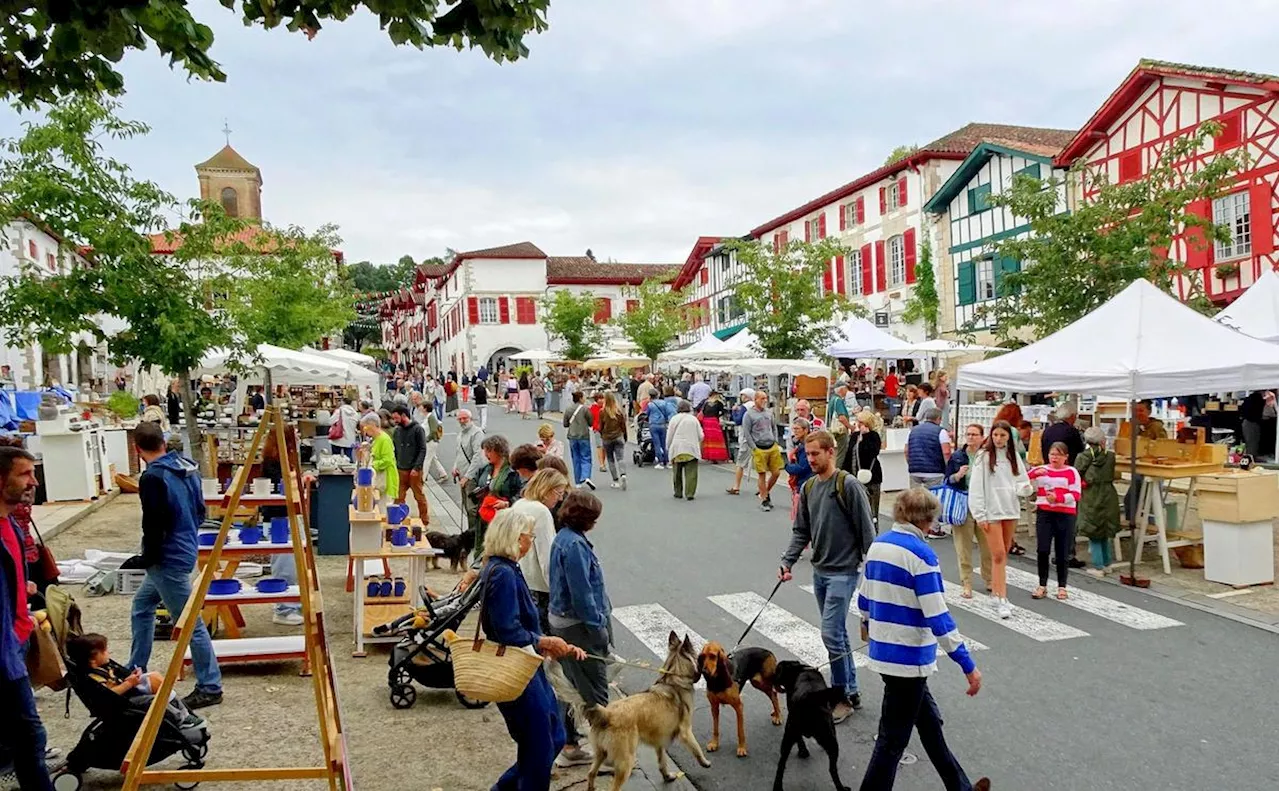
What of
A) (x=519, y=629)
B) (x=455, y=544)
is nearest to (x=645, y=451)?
(x=455, y=544)

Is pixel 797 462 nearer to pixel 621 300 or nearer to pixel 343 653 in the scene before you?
pixel 343 653

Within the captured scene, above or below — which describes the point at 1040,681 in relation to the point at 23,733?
below

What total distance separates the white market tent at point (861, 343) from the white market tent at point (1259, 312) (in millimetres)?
6829

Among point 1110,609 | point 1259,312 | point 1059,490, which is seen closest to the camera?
point 1110,609

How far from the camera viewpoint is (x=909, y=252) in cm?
3472

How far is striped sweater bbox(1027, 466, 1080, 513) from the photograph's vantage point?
852cm

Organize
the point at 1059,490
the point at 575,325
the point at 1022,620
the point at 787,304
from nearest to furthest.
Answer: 1. the point at 1022,620
2. the point at 1059,490
3. the point at 787,304
4. the point at 575,325

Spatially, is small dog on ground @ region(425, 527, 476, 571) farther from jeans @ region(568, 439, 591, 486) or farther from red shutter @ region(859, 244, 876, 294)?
red shutter @ region(859, 244, 876, 294)

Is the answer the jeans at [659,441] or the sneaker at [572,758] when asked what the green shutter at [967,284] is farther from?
the sneaker at [572,758]

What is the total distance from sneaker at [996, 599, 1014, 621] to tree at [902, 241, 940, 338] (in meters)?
26.4

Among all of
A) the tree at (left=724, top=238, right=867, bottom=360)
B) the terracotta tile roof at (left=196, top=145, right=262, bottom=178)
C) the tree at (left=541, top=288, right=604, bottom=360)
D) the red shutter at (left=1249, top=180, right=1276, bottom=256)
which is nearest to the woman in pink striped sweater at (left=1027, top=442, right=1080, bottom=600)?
the red shutter at (left=1249, top=180, right=1276, bottom=256)

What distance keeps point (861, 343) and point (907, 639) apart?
17114 mm

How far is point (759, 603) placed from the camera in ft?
28.3

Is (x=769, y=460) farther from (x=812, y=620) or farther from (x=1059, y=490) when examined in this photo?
(x=812, y=620)
